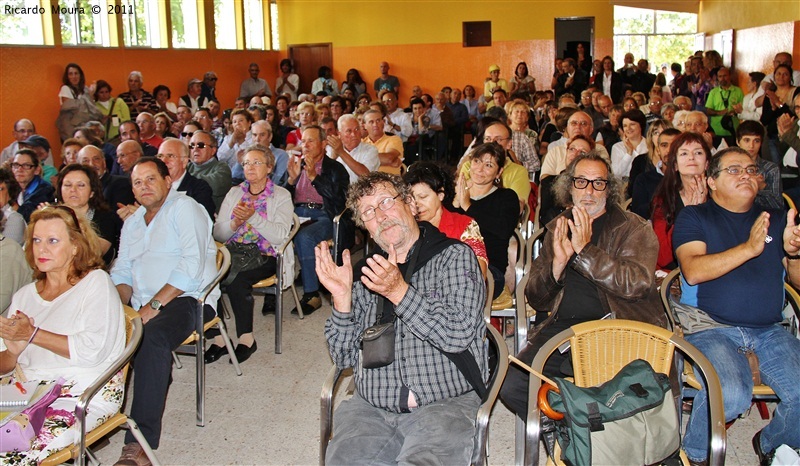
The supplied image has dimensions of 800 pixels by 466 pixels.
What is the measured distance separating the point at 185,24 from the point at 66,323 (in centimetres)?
1216

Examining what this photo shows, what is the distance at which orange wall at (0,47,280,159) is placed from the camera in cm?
990

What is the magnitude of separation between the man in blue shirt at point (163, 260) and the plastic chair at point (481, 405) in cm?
104

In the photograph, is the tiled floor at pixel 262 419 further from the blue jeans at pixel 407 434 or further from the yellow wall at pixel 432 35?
the yellow wall at pixel 432 35

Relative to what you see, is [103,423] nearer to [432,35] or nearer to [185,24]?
[185,24]

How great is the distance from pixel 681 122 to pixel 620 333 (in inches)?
139

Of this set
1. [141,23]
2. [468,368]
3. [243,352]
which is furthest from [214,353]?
[141,23]

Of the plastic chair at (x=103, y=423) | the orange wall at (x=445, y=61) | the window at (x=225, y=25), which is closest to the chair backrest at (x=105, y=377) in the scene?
the plastic chair at (x=103, y=423)

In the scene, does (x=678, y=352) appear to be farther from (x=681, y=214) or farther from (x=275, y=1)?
(x=275, y=1)

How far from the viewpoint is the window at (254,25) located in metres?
15.6

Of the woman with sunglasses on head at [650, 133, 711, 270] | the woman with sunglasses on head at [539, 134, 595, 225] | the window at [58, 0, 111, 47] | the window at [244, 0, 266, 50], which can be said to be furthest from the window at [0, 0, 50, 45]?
the woman with sunglasses on head at [650, 133, 711, 270]

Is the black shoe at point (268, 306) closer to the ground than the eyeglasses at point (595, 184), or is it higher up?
closer to the ground

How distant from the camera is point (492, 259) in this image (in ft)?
12.2

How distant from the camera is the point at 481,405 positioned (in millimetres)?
2148

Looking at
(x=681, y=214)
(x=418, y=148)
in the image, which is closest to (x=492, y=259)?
(x=681, y=214)
